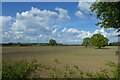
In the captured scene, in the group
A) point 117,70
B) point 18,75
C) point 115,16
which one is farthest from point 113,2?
point 18,75

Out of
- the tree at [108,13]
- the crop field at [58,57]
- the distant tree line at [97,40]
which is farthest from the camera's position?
the distant tree line at [97,40]

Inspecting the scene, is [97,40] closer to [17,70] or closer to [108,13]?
[108,13]

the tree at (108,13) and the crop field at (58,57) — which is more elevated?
the tree at (108,13)

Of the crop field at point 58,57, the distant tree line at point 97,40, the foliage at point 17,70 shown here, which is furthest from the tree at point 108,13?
the distant tree line at point 97,40

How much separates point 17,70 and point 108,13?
375 centimetres

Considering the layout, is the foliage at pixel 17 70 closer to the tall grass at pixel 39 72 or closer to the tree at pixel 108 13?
the tall grass at pixel 39 72

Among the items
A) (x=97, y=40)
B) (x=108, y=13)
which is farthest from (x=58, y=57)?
(x=97, y=40)

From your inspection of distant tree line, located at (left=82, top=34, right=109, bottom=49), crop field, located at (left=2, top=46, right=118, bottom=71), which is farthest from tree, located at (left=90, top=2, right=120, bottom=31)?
distant tree line, located at (left=82, top=34, right=109, bottom=49)

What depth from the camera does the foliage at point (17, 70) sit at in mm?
7395

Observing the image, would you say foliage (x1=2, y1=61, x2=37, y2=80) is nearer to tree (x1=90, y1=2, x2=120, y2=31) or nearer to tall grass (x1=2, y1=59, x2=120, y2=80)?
tall grass (x1=2, y1=59, x2=120, y2=80)

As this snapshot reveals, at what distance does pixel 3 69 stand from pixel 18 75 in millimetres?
449

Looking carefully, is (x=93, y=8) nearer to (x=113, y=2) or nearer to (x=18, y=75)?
(x=113, y=2)

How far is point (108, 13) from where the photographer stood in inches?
372

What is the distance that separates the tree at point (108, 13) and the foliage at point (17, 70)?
321 cm
